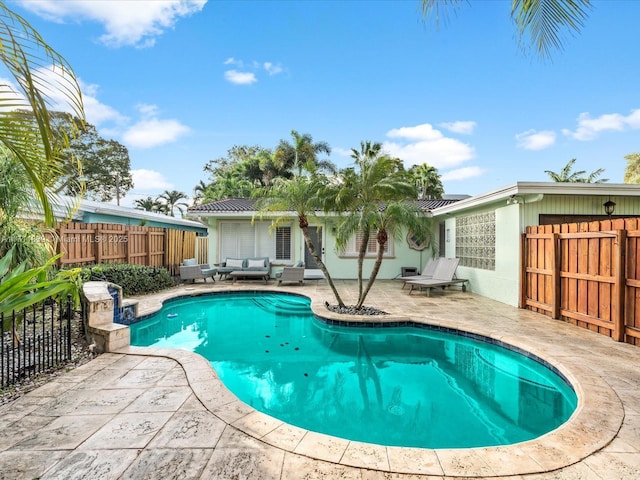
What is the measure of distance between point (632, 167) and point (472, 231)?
3855 cm

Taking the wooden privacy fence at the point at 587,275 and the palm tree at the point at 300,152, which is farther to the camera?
the palm tree at the point at 300,152

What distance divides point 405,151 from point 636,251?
22.9 meters

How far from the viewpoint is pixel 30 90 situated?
1443mm

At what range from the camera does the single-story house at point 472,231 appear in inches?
333

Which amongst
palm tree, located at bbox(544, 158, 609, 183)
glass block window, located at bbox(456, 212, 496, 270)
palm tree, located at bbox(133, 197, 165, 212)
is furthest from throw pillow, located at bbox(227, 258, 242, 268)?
palm tree, located at bbox(133, 197, 165, 212)

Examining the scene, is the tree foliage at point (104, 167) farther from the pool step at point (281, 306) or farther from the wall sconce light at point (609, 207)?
the wall sconce light at point (609, 207)

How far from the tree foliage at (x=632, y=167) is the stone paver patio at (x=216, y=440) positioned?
42.8 m

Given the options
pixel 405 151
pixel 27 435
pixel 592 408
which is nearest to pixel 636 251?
pixel 592 408

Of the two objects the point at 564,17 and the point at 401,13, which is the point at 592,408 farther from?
the point at 401,13

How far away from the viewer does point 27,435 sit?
2.91 m

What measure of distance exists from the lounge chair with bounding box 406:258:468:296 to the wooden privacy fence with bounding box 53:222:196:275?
33.4 ft

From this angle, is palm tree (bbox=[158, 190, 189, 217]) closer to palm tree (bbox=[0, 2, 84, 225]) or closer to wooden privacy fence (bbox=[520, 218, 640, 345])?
wooden privacy fence (bbox=[520, 218, 640, 345])

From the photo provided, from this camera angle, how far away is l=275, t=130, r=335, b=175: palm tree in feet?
92.0

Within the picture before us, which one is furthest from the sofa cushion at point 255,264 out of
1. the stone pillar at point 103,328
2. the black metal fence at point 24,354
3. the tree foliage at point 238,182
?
the tree foliage at point 238,182
